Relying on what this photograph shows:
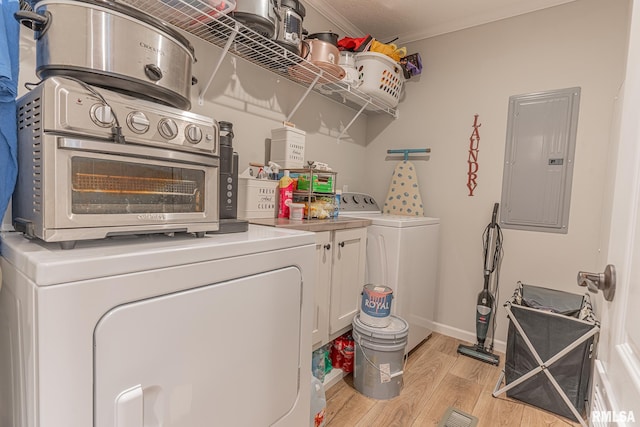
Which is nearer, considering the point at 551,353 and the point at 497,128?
the point at 551,353

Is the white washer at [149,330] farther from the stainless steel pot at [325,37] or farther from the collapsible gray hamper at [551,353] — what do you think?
the collapsible gray hamper at [551,353]

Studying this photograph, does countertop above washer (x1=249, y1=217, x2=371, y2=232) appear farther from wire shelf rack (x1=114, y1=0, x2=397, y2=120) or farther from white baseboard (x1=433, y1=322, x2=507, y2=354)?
white baseboard (x1=433, y1=322, x2=507, y2=354)

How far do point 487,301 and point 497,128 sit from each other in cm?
138

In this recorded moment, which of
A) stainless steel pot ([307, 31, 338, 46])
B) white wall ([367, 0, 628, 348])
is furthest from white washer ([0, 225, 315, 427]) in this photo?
white wall ([367, 0, 628, 348])

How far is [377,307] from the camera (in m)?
1.89

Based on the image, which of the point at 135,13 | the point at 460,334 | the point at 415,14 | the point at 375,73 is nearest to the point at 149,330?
the point at 135,13

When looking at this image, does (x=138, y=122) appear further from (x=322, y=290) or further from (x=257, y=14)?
(x=322, y=290)

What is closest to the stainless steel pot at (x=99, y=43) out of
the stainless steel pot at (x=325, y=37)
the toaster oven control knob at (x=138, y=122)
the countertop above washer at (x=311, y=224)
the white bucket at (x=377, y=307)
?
the toaster oven control knob at (x=138, y=122)

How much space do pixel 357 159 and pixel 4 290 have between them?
2.71 metres

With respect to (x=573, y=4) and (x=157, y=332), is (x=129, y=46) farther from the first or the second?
(x=573, y=4)

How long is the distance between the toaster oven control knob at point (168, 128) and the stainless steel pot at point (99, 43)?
0.38ft

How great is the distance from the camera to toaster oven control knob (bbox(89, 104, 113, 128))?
0.71 m

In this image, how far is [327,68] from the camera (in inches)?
79.0

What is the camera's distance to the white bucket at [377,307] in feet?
6.20
